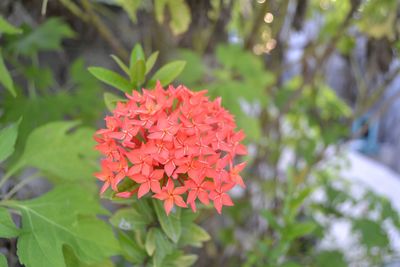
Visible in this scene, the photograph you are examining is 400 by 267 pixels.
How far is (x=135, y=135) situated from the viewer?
1.53ft

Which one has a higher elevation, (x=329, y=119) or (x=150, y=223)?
(x=329, y=119)

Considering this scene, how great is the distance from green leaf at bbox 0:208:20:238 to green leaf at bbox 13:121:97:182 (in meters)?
0.17

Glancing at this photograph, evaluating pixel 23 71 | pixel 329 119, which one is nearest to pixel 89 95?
pixel 23 71

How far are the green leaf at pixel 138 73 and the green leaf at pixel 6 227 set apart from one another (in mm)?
193

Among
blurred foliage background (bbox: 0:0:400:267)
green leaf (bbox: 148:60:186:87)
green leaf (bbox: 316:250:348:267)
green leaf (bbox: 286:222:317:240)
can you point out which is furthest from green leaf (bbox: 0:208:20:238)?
green leaf (bbox: 316:250:348:267)

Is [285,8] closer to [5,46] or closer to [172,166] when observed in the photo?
[5,46]

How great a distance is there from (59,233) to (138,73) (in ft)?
0.64

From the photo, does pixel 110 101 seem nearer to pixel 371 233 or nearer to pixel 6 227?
pixel 6 227

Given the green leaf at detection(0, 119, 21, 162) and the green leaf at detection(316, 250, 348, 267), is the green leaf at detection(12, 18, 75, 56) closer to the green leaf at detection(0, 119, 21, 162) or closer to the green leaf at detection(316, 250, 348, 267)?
the green leaf at detection(0, 119, 21, 162)

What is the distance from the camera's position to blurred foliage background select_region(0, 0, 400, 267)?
630 millimetres

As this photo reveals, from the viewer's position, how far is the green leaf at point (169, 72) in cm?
53

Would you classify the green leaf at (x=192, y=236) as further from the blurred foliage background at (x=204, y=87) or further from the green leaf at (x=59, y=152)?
the green leaf at (x=59, y=152)

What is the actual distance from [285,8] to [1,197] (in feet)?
2.69

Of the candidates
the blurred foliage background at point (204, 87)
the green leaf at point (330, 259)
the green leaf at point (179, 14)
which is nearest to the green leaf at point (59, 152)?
the blurred foliage background at point (204, 87)
